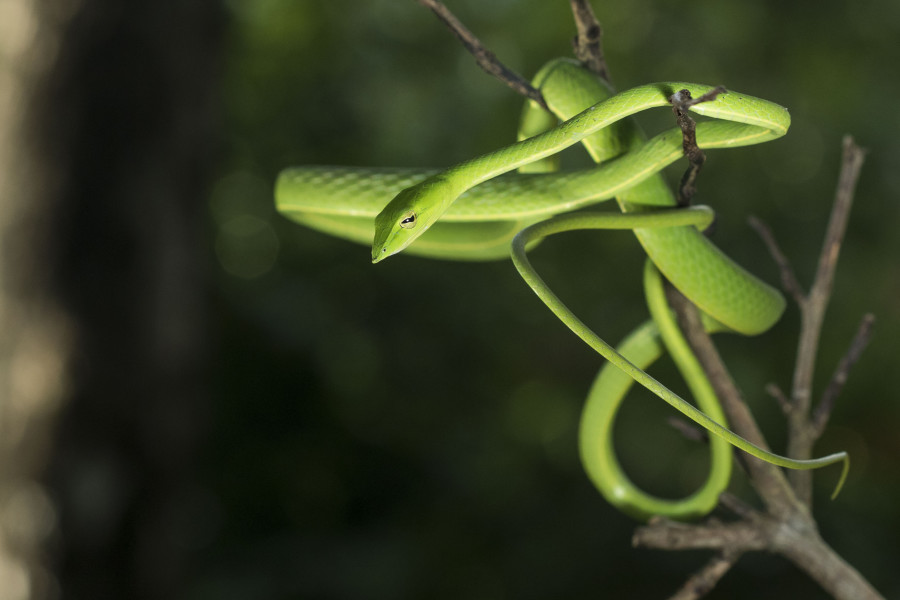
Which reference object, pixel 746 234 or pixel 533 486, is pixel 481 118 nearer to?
pixel 746 234

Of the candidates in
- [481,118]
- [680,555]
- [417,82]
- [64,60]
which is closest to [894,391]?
[680,555]

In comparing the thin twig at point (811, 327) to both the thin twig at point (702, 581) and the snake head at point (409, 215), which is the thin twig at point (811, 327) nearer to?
the thin twig at point (702, 581)

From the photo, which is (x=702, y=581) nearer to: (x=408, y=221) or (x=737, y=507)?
(x=737, y=507)

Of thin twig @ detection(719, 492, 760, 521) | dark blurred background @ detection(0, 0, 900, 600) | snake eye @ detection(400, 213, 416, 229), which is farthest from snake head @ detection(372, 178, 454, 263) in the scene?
dark blurred background @ detection(0, 0, 900, 600)

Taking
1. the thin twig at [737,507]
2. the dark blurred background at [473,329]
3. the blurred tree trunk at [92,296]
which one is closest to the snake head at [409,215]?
the thin twig at [737,507]

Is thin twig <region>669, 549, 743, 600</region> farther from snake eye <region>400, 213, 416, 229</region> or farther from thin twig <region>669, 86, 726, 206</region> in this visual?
snake eye <region>400, 213, 416, 229</region>

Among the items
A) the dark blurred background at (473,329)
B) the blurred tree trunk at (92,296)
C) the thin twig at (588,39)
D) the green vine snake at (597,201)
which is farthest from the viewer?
the dark blurred background at (473,329)

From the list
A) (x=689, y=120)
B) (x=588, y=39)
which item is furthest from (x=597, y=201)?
(x=689, y=120)
